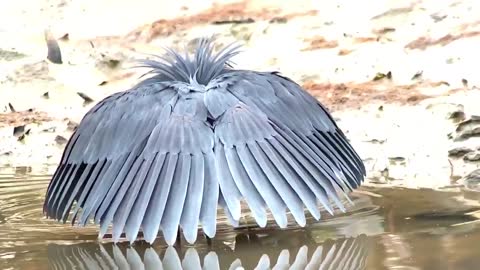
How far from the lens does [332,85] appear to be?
268 inches

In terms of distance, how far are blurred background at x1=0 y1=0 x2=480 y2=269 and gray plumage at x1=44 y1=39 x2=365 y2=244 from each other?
0.19m

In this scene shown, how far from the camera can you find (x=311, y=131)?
4340 millimetres

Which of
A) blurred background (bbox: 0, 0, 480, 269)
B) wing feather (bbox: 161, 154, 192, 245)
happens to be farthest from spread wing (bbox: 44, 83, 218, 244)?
blurred background (bbox: 0, 0, 480, 269)

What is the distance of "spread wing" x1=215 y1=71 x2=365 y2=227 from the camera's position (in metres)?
3.82

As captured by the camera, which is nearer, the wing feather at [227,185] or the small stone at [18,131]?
the wing feather at [227,185]

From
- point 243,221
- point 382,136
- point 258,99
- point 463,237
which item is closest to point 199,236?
point 243,221

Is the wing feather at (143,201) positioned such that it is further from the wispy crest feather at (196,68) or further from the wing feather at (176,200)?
the wispy crest feather at (196,68)

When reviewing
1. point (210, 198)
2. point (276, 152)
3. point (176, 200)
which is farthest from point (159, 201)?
point (276, 152)

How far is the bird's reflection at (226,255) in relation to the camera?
12.1 feet

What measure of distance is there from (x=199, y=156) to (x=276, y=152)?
29 centimetres

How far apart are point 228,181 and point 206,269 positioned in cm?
35

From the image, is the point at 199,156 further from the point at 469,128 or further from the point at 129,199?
the point at 469,128

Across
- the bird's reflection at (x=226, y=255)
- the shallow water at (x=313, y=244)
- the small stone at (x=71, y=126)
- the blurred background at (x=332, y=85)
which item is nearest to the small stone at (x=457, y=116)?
the blurred background at (x=332, y=85)

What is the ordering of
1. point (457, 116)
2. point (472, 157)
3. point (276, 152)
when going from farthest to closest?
point (457, 116) < point (472, 157) < point (276, 152)
